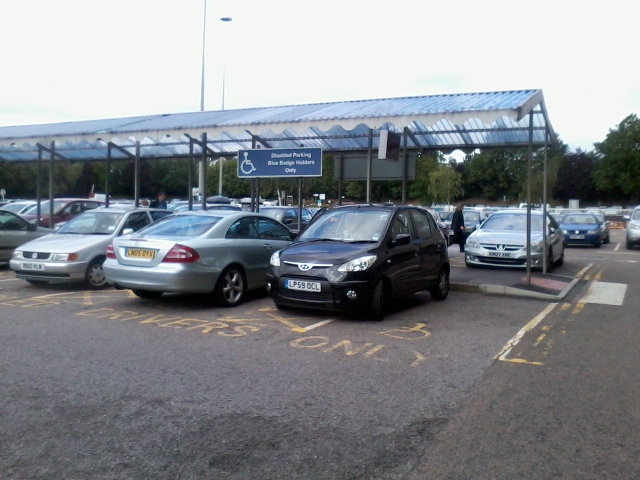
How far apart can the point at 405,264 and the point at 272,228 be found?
9.57 feet

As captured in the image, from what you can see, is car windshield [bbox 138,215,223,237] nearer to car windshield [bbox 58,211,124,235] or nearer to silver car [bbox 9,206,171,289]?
silver car [bbox 9,206,171,289]

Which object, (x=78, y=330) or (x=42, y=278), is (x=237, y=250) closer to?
(x=78, y=330)

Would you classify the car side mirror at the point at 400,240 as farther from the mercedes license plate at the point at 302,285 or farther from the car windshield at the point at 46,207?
the car windshield at the point at 46,207

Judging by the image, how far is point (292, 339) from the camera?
321 inches

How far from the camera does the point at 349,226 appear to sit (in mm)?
10461

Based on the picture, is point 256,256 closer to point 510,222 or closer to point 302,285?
point 302,285

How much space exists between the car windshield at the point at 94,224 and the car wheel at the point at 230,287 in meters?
3.35

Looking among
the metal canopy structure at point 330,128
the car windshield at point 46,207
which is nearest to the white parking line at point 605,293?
the metal canopy structure at point 330,128

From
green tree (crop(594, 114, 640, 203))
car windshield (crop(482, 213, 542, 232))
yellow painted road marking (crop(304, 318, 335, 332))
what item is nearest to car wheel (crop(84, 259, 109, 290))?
yellow painted road marking (crop(304, 318, 335, 332))

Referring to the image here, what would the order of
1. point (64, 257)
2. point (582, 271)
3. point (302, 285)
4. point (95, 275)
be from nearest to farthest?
point (302, 285), point (64, 257), point (95, 275), point (582, 271)

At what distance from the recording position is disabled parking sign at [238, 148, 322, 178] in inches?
596

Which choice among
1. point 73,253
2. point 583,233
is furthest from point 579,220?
point 73,253

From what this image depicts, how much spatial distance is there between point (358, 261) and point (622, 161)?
81674 mm

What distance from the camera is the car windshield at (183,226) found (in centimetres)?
1048
